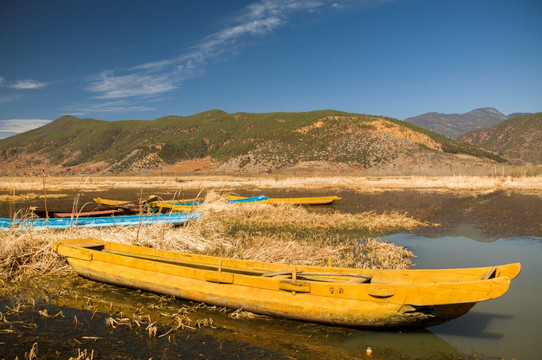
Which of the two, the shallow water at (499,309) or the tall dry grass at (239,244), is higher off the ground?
the tall dry grass at (239,244)

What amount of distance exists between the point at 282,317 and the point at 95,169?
122m

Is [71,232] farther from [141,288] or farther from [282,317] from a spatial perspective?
[282,317]

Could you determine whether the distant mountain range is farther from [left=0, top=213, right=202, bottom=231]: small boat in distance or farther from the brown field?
[left=0, top=213, right=202, bottom=231]: small boat in distance

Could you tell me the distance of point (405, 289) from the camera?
5.64 m

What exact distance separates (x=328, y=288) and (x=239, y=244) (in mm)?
6662

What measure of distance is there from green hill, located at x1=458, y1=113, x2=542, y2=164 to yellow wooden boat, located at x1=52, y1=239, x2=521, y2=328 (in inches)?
5483

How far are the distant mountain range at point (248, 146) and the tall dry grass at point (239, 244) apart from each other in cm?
6356

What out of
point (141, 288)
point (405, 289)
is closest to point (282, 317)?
point (405, 289)

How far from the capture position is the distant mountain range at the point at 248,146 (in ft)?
275

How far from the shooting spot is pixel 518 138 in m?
143

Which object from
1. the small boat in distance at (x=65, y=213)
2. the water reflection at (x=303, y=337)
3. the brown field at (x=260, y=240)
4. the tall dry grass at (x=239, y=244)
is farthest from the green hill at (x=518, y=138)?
the water reflection at (x=303, y=337)

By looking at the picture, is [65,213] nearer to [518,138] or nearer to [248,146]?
[248,146]

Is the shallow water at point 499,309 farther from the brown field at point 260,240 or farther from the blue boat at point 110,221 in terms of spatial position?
the blue boat at point 110,221

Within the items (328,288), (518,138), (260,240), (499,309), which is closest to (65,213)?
(260,240)
